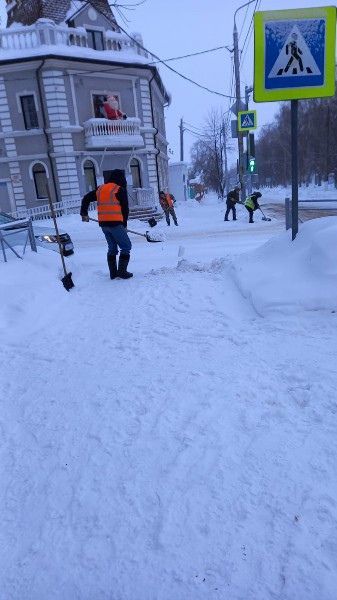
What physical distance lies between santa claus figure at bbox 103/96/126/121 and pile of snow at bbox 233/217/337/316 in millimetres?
19188

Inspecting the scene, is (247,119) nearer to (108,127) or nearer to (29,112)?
(108,127)

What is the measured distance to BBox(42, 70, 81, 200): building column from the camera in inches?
819

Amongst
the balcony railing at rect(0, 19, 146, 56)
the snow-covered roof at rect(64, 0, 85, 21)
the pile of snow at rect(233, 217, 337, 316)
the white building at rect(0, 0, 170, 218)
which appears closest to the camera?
the pile of snow at rect(233, 217, 337, 316)

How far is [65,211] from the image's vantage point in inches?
821

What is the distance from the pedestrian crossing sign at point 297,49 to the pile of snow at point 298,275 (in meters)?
1.60

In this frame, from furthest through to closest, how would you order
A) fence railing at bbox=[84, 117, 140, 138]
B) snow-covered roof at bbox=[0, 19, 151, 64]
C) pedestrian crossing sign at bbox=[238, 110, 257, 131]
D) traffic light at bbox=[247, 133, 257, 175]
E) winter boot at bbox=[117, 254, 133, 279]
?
1. fence railing at bbox=[84, 117, 140, 138]
2. snow-covered roof at bbox=[0, 19, 151, 64]
3. traffic light at bbox=[247, 133, 257, 175]
4. pedestrian crossing sign at bbox=[238, 110, 257, 131]
5. winter boot at bbox=[117, 254, 133, 279]

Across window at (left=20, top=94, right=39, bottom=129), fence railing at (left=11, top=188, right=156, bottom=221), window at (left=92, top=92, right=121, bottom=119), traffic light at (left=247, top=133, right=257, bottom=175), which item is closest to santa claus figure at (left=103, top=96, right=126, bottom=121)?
window at (left=92, top=92, right=121, bottom=119)

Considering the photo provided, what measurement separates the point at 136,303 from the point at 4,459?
2.93 metres

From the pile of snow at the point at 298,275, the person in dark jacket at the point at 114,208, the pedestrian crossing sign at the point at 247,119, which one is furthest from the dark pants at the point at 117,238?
the pedestrian crossing sign at the point at 247,119

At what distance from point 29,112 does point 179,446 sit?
76.3 ft

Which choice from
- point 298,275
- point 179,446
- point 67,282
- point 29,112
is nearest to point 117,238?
point 67,282

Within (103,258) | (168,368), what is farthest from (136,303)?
(103,258)

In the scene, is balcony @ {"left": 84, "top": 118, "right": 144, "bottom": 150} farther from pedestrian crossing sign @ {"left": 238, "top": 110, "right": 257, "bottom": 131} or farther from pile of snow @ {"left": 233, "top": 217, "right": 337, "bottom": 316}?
pile of snow @ {"left": 233, "top": 217, "right": 337, "bottom": 316}

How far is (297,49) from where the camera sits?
4.48 metres
